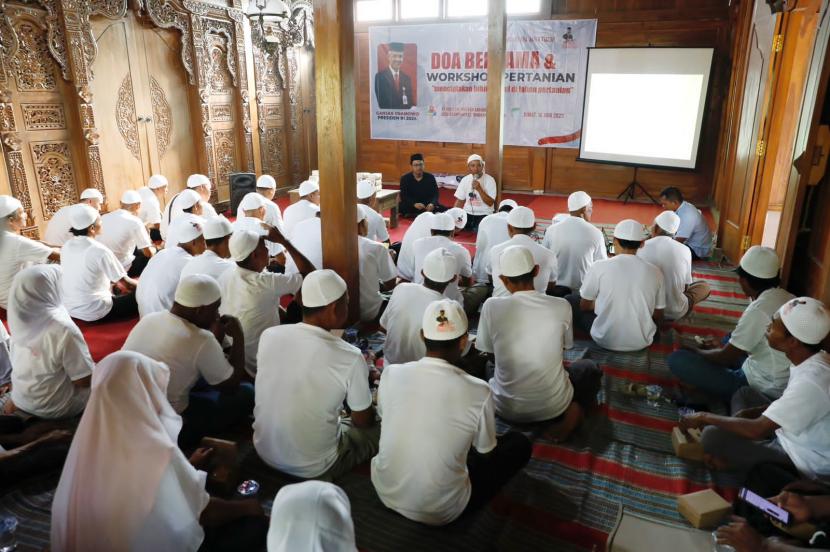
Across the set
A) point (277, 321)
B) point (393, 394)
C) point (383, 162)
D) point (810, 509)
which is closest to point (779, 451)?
point (810, 509)

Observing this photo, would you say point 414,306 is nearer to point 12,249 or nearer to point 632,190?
point 12,249

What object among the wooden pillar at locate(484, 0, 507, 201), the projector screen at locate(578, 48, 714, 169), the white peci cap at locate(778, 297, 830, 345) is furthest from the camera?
the projector screen at locate(578, 48, 714, 169)

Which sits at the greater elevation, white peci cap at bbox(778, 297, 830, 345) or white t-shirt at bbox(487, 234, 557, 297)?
white peci cap at bbox(778, 297, 830, 345)

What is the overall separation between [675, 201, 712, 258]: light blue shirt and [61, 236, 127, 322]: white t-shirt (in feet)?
15.7

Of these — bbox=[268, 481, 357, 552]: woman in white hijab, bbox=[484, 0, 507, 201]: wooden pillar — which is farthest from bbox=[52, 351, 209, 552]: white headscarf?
bbox=[484, 0, 507, 201]: wooden pillar

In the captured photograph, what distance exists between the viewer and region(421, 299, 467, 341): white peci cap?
1.99 metres

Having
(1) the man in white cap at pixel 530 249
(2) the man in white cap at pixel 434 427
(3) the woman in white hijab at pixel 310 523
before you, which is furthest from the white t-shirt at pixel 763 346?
(3) the woman in white hijab at pixel 310 523

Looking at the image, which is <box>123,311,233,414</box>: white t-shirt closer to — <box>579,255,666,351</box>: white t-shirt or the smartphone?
the smartphone

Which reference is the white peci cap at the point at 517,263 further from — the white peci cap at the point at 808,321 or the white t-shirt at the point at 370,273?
the white t-shirt at the point at 370,273

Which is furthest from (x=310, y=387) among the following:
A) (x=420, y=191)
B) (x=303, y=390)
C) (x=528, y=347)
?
(x=420, y=191)

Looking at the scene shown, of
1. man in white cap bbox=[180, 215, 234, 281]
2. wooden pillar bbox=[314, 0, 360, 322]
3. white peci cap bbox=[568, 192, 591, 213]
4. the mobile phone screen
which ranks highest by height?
wooden pillar bbox=[314, 0, 360, 322]

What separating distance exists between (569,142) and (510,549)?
7.36 meters

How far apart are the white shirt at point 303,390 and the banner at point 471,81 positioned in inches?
284

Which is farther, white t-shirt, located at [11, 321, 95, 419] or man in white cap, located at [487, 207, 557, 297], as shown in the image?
man in white cap, located at [487, 207, 557, 297]
